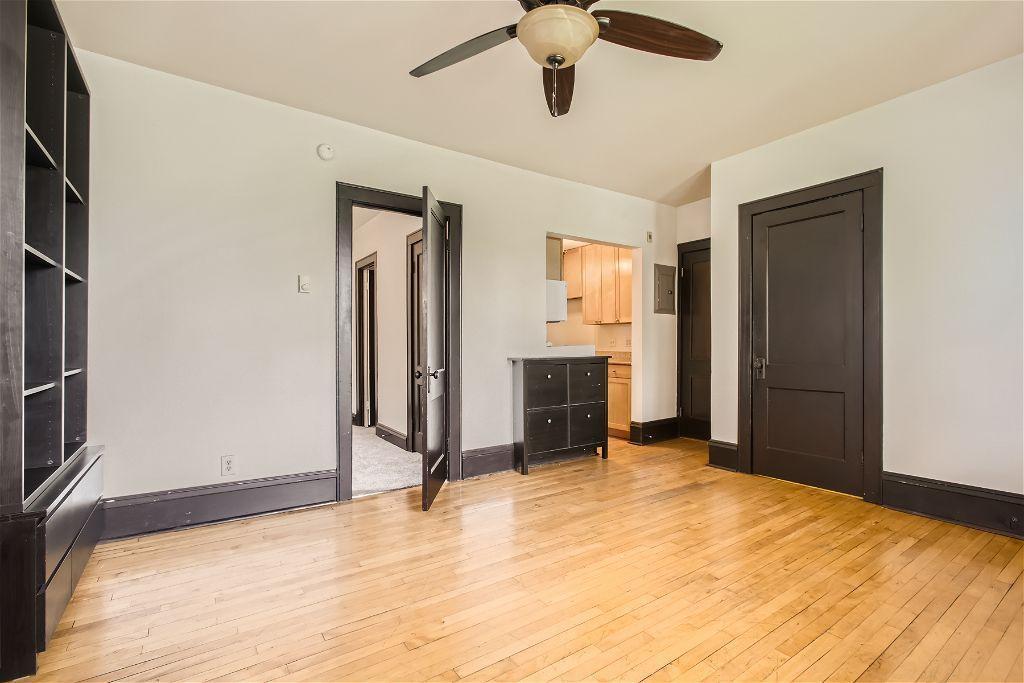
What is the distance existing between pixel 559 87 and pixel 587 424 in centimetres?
300

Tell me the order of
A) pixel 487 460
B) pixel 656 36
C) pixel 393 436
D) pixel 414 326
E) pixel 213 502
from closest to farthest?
pixel 656 36 < pixel 213 502 < pixel 487 460 < pixel 414 326 < pixel 393 436

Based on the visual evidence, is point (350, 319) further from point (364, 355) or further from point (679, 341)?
point (679, 341)

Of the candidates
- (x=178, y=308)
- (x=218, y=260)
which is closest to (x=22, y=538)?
(x=178, y=308)

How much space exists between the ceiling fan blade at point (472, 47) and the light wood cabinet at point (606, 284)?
12.7ft

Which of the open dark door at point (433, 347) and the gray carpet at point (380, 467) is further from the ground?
the open dark door at point (433, 347)

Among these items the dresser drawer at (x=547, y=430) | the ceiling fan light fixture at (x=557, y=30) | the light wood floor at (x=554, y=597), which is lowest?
the light wood floor at (x=554, y=597)

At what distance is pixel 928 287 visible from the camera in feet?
10.3

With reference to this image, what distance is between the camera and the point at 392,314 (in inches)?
215

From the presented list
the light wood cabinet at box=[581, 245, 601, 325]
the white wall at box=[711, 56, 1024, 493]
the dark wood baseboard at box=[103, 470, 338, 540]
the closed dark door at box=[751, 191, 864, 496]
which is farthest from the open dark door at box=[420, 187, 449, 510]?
the white wall at box=[711, 56, 1024, 493]

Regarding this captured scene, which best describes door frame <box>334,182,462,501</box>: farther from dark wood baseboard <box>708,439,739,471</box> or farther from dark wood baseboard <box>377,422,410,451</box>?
dark wood baseboard <box>708,439,739,471</box>

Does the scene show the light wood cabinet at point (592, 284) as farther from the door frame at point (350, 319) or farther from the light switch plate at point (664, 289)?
the door frame at point (350, 319)

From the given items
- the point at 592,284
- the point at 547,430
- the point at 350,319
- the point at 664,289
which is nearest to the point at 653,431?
the point at 664,289

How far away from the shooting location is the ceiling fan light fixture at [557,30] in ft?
5.84

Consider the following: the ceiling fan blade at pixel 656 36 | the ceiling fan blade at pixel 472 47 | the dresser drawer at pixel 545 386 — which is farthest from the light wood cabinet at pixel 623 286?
the ceiling fan blade at pixel 472 47
